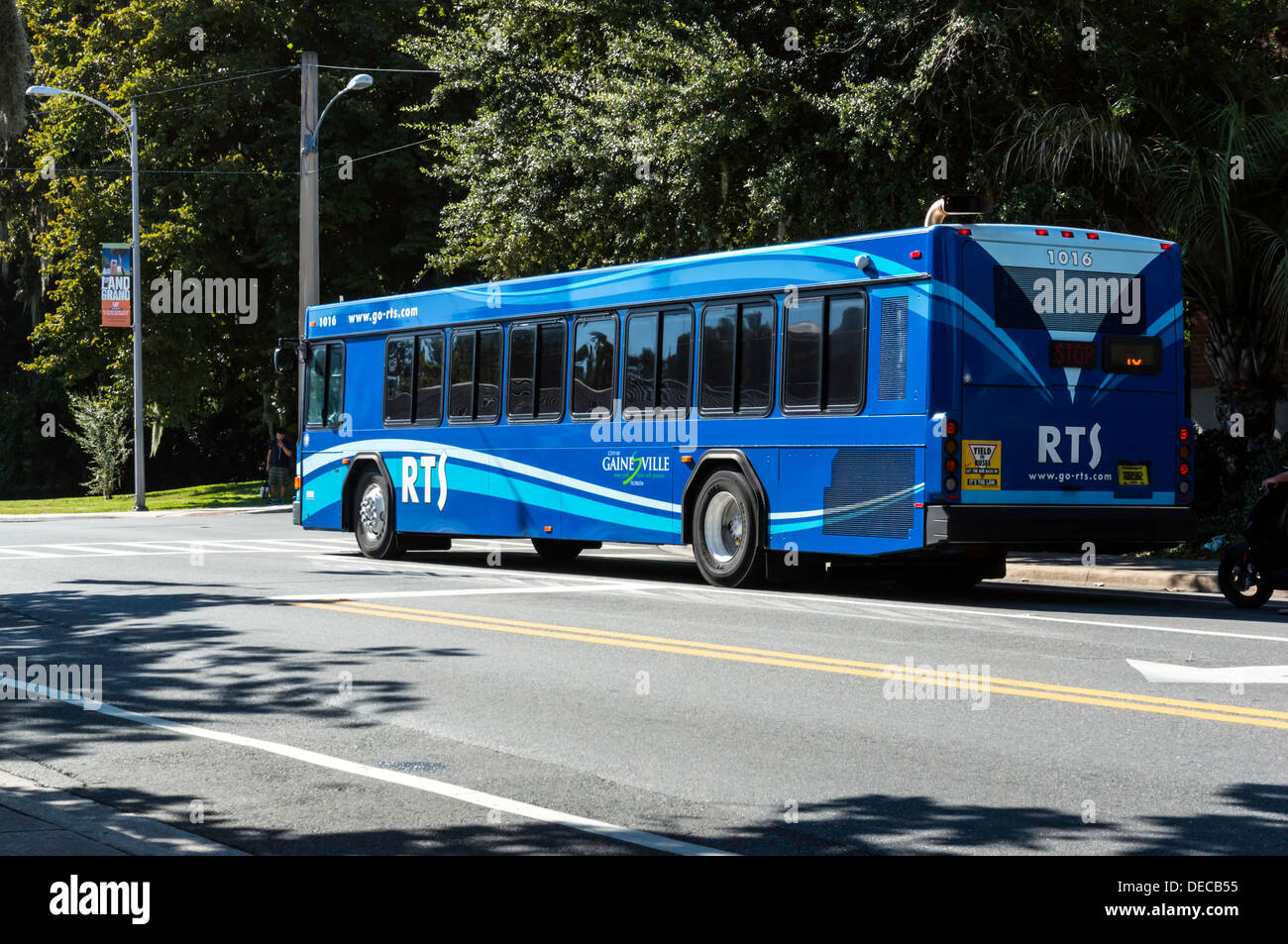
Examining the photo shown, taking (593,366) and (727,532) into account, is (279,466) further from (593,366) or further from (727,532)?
(727,532)

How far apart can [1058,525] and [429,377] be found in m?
8.94

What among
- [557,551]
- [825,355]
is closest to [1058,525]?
[825,355]

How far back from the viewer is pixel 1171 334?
1472 cm

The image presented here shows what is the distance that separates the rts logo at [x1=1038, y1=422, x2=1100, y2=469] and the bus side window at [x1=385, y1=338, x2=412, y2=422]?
9047mm

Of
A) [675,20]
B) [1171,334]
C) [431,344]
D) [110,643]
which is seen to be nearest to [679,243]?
[675,20]

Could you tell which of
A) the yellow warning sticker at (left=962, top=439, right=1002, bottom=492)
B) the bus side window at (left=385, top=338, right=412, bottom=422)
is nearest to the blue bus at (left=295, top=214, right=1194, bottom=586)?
the yellow warning sticker at (left=962, top=439, right=1002, bottom=492)

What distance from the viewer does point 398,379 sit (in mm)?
20266

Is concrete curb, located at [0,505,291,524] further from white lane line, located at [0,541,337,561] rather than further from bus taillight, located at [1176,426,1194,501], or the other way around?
bus taillight, located at [1176,426,1194,501]

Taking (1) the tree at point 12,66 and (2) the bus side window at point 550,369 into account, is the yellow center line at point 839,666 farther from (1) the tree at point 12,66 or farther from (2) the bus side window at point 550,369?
(1) the tree at point 12,66

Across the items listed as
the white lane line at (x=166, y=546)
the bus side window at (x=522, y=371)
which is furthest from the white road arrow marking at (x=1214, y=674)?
the white lane line at (x=166, y=546)

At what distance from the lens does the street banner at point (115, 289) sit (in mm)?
36094

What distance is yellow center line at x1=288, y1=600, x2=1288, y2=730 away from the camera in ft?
27.3

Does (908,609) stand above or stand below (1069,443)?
below
